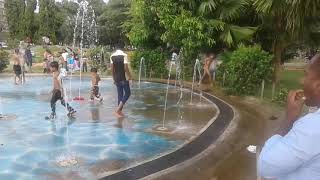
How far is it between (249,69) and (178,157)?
7687mm

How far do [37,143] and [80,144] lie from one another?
2.50ft

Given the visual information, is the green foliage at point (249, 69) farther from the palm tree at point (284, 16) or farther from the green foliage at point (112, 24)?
the green foliage at point (112, 24)

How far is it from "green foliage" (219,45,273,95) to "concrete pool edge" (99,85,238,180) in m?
4.30

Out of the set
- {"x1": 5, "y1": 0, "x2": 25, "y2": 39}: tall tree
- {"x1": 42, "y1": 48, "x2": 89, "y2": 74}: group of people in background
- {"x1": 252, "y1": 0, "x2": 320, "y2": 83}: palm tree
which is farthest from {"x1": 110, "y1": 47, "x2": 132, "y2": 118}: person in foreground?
{"x1": 5, "y1": 0, "x2": 25, "y2": 39}: tall tree

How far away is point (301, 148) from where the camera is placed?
6.03 ft

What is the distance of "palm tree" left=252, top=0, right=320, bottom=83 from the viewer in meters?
10.8

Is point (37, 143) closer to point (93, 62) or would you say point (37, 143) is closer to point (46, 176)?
point (46, 176)

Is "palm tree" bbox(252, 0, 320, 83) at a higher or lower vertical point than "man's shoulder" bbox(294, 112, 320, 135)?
higher

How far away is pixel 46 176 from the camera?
19.7 ft

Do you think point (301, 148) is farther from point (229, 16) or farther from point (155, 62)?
point (155, 62)

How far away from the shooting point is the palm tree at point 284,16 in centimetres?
1084

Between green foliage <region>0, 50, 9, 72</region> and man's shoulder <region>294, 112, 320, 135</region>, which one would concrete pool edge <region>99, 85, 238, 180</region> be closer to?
man's shoulder <region>294, 112, 320, 135</region>

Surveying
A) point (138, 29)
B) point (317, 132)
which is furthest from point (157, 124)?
point (138, 29)

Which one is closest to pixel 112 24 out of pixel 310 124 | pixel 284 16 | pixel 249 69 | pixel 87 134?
pixel 249 69
